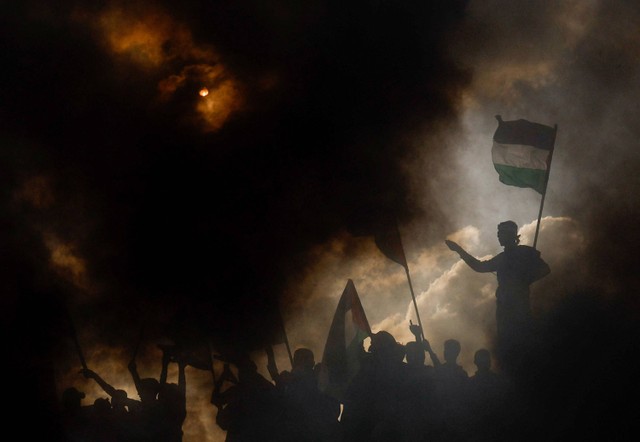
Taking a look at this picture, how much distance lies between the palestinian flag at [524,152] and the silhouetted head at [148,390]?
5.52 meters

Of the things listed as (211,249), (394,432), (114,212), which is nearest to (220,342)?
(211,249)

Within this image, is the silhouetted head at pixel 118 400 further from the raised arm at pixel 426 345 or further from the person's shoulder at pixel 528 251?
the person's shoulder at pixel 528 251

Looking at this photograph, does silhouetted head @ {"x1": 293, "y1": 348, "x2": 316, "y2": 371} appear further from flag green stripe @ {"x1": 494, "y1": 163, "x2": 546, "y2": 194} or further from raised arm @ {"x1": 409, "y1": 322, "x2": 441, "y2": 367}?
flag green stripe @ {"x1": 494, "y1": 163, "x2": 546, "y2": 194}

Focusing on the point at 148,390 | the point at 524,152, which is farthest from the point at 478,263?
the point at 148,390

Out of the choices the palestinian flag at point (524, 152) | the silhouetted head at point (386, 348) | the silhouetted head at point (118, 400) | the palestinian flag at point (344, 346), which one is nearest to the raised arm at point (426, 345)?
the silhouetted head at point (386, 348)

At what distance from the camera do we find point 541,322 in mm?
9203

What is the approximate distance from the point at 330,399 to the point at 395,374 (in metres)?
0.81

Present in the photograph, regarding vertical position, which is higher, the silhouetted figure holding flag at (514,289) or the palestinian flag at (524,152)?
the palestinian flag at (524,152)

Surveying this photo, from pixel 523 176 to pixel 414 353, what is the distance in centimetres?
328

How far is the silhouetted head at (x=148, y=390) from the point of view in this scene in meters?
7.87

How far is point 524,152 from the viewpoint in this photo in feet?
31.9

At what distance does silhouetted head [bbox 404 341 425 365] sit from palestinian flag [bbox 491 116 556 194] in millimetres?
2888

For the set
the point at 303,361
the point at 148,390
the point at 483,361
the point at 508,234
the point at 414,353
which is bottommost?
the point at 483,361

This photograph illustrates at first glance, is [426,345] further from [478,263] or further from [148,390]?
[148,390]
